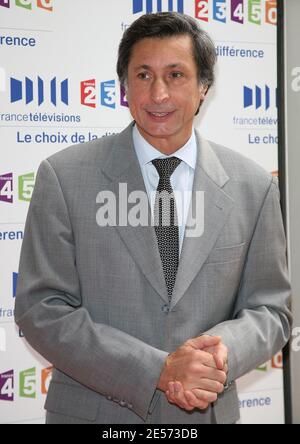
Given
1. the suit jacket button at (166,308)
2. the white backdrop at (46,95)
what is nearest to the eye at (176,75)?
the suit jacket button at (166,308)

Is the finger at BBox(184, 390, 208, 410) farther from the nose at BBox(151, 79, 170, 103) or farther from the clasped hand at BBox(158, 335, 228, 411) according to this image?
the nose at BBox(151, 79, 170, 103)

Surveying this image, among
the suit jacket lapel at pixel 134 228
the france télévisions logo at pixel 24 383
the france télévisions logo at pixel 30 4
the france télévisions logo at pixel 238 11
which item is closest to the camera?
the suit jacket lapel at pixel 134 228

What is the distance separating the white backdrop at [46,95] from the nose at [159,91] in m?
1.36

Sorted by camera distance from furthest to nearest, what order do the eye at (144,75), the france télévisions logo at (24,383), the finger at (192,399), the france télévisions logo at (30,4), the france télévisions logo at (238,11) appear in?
the france télévisions logo at (238,11) < the france télévisions logo at (24,383) < the france télévisions logo at (30,4) < the eye at (144,75) < the finger at (192,399)

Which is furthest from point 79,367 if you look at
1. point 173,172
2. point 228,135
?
point 228,135

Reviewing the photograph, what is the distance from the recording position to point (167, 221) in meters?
1.68

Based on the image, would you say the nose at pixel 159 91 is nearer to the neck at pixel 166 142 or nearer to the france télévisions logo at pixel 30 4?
the neck at pixel 166 142

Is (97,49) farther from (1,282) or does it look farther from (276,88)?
(1,282)

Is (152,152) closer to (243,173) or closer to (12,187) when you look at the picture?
(243,173)

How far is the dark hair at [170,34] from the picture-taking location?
66.1 inches

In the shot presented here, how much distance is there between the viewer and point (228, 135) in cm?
320

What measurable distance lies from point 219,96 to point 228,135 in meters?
A: 0.23

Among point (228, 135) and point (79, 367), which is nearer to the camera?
point (79, 367)

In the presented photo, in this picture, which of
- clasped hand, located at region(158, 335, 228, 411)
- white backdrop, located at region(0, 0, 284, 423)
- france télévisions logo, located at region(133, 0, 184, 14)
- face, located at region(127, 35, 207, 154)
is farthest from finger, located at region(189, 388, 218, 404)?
france télévisions logo, located at region(133, 0, 184, 14)
